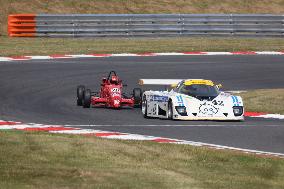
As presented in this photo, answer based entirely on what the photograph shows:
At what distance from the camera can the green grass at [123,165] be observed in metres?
14.5

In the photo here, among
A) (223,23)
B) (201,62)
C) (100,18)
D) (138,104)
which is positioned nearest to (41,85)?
(138,104)

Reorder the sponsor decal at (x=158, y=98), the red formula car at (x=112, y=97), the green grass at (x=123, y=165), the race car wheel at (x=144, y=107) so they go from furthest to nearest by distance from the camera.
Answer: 1. the red formula car at (x=112, y=97)
2. the race car wheel at (x=144, y=107)
3. the sponsor decal at (x=158, y=98)
4. the green grass at (x=123, y=165)

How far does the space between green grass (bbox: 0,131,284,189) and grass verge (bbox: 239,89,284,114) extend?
27.2ft

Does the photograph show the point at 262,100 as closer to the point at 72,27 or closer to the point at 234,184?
the point at 234,184

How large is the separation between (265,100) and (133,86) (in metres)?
5.52

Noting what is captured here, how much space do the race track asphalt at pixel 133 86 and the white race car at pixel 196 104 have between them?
232 millimetres

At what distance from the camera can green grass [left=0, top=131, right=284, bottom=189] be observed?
571 inches

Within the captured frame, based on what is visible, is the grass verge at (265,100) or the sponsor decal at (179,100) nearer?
the sponsor decal at (179,100)

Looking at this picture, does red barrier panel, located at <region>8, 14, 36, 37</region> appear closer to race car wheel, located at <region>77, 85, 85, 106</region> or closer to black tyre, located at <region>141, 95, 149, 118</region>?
race car wheel, located at <region>77, 85, 85, 106</region>

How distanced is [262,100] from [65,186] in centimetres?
1528

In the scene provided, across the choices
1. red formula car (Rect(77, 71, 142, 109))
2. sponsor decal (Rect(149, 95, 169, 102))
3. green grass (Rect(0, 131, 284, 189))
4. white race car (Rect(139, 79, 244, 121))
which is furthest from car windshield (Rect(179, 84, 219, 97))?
green grass (Rect(0, 131, 284, 189))

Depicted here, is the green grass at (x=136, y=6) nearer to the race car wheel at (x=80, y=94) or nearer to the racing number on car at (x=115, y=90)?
the race car wheel at (x=80, y=94)

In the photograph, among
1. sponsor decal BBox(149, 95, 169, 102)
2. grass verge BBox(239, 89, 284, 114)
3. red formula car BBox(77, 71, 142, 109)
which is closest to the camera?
sponsor decal BBox(149, 95, 169, 102)

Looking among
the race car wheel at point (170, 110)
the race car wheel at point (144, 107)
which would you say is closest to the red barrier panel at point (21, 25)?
the race car wheel at point (144, 107)
